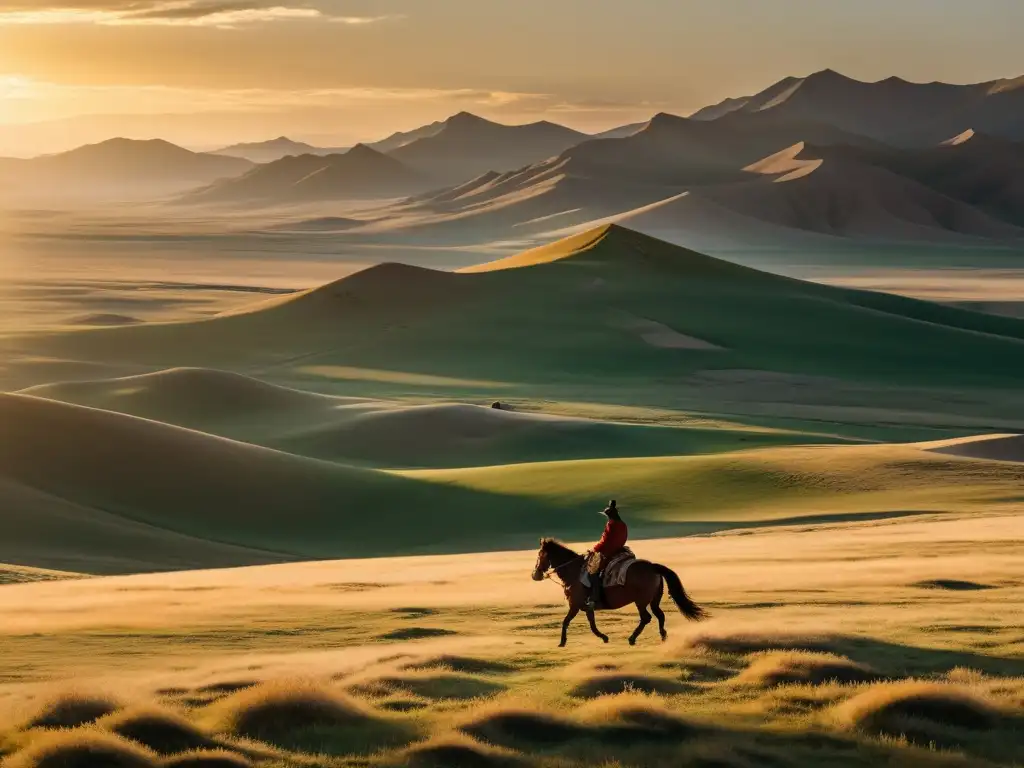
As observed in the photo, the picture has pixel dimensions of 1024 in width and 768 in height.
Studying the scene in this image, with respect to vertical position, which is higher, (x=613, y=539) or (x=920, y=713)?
(x=613, y=539)

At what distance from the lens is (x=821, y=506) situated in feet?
194

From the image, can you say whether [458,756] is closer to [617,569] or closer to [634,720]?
[634,720]

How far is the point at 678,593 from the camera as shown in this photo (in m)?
22.8

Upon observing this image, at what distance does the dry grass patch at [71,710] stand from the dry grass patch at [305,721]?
58.0 inches

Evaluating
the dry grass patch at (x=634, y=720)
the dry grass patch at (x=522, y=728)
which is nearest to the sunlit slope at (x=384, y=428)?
the dry grass patch at (x=634, y=720)

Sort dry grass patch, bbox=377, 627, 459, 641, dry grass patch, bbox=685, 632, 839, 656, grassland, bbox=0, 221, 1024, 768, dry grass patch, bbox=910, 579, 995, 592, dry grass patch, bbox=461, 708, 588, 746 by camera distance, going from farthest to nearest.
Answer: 1. dry grass patch, bbox=910, 579, 995, 592
2. dry grass patch, bbox=377, 627, 459, 641
3. dry grass patch, bbox=685, 632, 839, 656
4. grassland, bbox=0, 221, 1024, 768
5. dry grass patch, bbox=461, 708, 588, 746

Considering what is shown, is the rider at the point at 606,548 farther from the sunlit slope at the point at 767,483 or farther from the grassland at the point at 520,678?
the sunlit slope at the point at 767,483

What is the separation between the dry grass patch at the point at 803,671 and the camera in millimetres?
21703

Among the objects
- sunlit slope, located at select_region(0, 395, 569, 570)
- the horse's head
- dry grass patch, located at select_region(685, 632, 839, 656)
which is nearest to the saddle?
the horse's head

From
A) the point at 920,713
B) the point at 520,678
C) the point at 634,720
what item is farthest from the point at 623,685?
the point at 920,713

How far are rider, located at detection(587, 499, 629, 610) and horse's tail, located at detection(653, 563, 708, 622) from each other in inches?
25.6

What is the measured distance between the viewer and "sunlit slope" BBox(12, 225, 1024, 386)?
15225cm

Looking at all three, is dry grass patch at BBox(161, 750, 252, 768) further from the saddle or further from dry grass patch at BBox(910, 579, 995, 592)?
dry grass patch at BBox(910, 579, 995, 592)

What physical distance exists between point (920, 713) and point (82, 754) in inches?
431
